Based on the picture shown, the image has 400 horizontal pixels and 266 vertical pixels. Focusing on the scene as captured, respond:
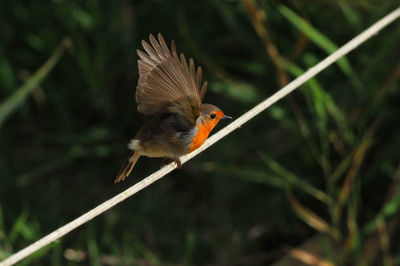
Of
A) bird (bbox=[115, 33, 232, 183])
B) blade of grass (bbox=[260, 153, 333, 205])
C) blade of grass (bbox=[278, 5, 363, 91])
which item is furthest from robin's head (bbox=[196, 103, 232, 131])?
blade of grass (bbox=[278, 5, 363, 91])

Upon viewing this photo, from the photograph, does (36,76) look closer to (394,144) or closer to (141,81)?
(141,81)

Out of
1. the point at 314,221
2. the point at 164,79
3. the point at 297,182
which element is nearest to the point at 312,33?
the point at 297,182

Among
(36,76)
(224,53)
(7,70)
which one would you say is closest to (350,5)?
(224,53)

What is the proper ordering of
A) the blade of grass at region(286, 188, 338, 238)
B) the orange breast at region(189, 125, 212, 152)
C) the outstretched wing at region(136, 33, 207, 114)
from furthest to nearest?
the blade of grass at region(286, 188, 338, 238) < the orange breast at region(189, 125, 212, 152) < the outstretched wing at region(136, 33, 207, 114)

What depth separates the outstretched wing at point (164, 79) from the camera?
1.99 metres

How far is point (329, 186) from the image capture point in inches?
116

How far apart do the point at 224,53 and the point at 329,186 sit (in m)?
1.24

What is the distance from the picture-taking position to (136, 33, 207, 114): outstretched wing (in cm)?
199

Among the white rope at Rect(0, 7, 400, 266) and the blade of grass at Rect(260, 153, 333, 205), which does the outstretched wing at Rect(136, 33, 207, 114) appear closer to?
the white rope at Rect(0, 7, 400, 266)

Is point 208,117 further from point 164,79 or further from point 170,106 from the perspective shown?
point 164,79

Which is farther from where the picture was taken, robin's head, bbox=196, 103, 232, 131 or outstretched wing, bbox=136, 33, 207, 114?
robin's head, bbox=196, 103, 232, 131

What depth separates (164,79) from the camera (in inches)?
81.4

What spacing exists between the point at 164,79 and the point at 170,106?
18cm

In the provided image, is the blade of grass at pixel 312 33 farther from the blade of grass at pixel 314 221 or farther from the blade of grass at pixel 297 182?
the blade of grass at pixel 314 221
